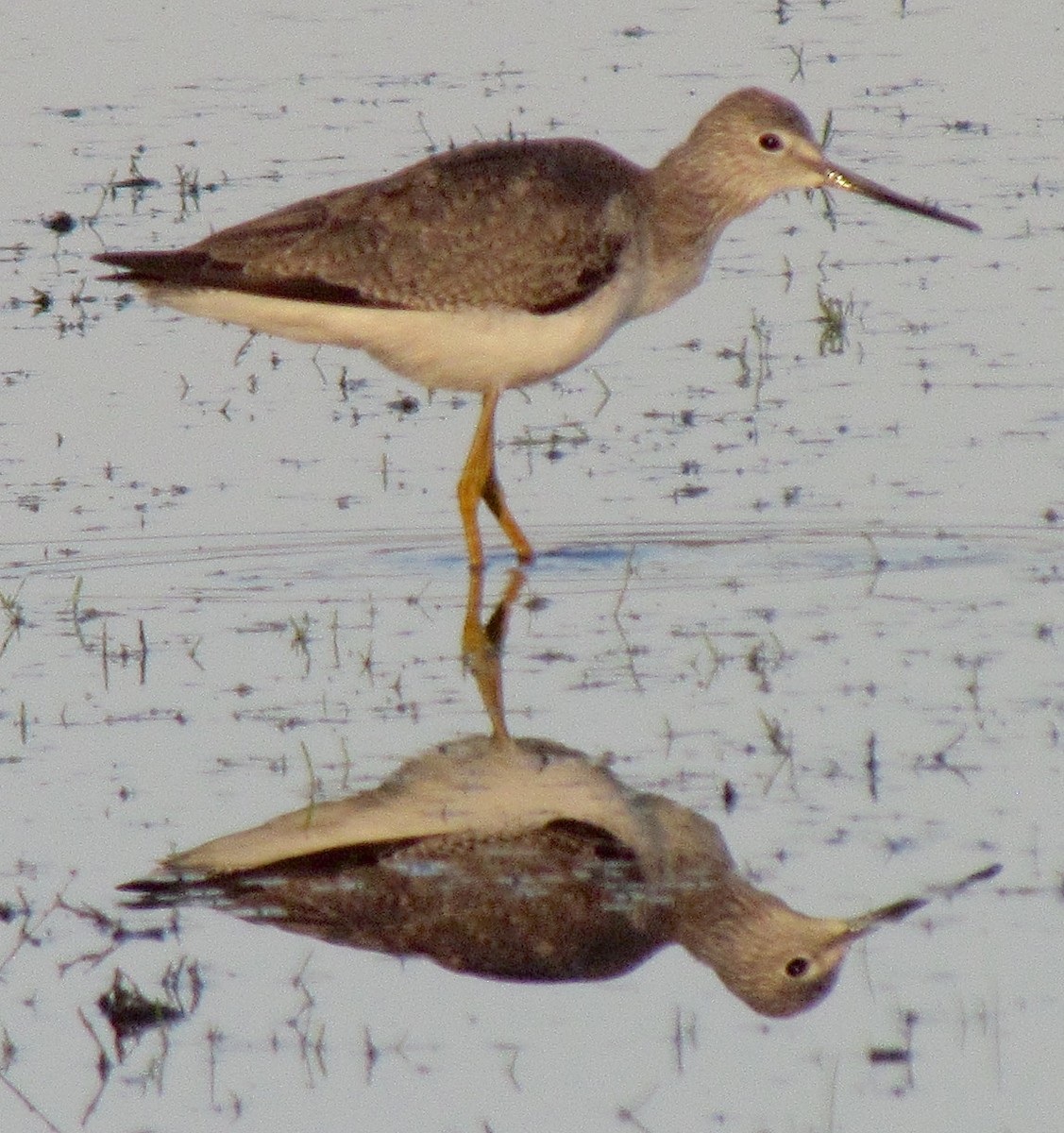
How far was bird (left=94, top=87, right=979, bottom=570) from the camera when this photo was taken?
9562 millimetres

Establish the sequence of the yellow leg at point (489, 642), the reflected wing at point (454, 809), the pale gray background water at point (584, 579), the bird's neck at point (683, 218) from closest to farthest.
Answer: the pale gray background water at point (584, 579) < the reflected wing at point (454, 809) < the yellow leg at point (489, 642) < the bird's neck at point (683, 218)

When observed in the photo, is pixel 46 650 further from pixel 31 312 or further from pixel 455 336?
pixel 31 312

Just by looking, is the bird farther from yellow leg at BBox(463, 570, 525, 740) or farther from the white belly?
yellow leg at BBox(463, 570, 525, 740)

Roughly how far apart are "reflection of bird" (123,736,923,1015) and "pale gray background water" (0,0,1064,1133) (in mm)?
93

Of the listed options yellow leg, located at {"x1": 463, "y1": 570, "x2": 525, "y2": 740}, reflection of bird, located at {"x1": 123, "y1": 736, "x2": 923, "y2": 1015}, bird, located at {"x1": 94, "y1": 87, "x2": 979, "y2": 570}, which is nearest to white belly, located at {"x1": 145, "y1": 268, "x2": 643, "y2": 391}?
bird, located at {"x1": 94, "y1": 87, "x2": 979, "y2": 570}

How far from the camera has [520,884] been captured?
6.82 metres

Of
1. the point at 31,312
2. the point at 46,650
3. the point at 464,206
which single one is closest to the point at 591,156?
the point at 464,206

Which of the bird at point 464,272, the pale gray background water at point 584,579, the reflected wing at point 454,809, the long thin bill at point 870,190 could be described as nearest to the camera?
the pale gray background water at point 584,579

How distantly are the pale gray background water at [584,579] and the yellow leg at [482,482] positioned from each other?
14 centimetres

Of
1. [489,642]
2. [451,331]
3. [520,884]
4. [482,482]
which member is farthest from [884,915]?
[482,482]

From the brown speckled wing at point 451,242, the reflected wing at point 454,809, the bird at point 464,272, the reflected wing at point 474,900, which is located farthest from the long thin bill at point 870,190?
the reflected wing at point 474,900

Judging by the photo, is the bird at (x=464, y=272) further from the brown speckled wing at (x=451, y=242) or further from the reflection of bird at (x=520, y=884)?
the reflection of bird at (x=520, y=884)

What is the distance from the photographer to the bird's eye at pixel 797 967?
6.30m

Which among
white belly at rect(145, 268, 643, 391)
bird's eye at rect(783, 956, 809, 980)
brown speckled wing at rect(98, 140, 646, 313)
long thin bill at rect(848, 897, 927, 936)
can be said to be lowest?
bird's eye at rect(783, 956, 809, 980)
